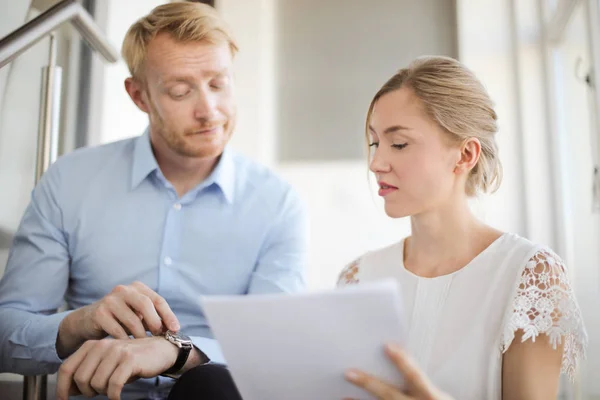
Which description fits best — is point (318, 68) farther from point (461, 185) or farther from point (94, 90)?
point (461, 185)

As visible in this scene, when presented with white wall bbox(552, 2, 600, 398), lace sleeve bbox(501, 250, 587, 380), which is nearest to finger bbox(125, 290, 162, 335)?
lace sleeve bbox(501, 250, 587, 380)

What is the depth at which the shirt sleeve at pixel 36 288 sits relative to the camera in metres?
1.28

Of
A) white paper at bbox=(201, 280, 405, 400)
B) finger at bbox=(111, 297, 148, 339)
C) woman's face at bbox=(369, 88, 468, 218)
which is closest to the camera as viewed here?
white paper at bbox=(201, 280, 405, 400)

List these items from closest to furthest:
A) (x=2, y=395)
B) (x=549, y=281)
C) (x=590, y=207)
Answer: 1. (x=549, y=281)
2. (x=2, y=395)
3. (x=590, y=207)

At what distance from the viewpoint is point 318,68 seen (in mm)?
3801

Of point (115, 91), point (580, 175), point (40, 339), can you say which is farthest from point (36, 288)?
point (580, 175)

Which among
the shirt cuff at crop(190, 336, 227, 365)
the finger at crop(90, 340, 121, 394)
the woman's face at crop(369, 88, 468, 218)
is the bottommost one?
the shirt cuff at crop(190, 336, 227, 365)

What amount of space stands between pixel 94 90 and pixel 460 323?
1843 millimetres

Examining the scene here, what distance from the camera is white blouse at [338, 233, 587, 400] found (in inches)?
41.8

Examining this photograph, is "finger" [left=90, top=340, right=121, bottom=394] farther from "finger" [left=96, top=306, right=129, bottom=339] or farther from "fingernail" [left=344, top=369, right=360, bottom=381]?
"fingernail" [left=344, top=369, right=360, bottom=381]

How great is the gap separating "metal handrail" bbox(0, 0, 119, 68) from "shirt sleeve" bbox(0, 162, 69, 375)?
31cm

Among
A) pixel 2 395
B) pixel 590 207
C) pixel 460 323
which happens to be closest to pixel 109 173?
pixel 2 395

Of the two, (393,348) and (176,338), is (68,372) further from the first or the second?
(393,348)

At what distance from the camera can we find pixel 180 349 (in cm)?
111
